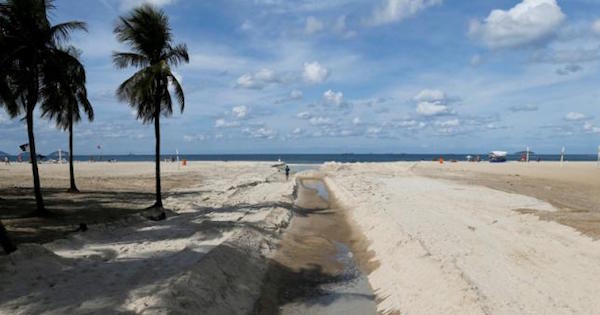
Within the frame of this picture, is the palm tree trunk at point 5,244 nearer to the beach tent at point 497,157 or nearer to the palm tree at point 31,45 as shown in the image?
the palm tree at point 31,45

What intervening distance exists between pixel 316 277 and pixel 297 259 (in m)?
1.95

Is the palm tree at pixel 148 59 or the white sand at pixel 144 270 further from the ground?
the palm tree at pixel 148 59

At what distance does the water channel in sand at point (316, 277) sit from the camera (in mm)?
10297

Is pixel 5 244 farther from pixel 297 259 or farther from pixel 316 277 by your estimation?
pixel 297 259

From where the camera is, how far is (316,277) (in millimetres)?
12586

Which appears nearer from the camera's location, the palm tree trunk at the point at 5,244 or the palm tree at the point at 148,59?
the palm tree trunk at the point at 5,244

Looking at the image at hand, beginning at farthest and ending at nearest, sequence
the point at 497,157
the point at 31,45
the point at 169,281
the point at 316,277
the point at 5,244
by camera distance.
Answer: the point at 497,157 → the point at 31,45 → the point at 316,277 → the point at 5,244 → the point at 169,281

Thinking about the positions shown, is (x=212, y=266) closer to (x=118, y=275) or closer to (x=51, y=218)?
(x=118, y=275)

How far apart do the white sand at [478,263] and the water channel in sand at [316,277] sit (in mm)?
595

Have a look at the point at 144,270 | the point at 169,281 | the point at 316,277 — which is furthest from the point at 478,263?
the point at 144,270

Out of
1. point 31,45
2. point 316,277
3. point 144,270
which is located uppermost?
point 31,45

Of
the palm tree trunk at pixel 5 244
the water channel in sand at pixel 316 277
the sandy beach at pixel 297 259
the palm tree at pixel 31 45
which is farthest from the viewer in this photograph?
the palm tree at pixel 31 45

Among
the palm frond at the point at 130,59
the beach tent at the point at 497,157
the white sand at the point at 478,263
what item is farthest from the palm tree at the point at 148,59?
the beach tent at the point at 497,157

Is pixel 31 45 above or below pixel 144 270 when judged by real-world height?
above
